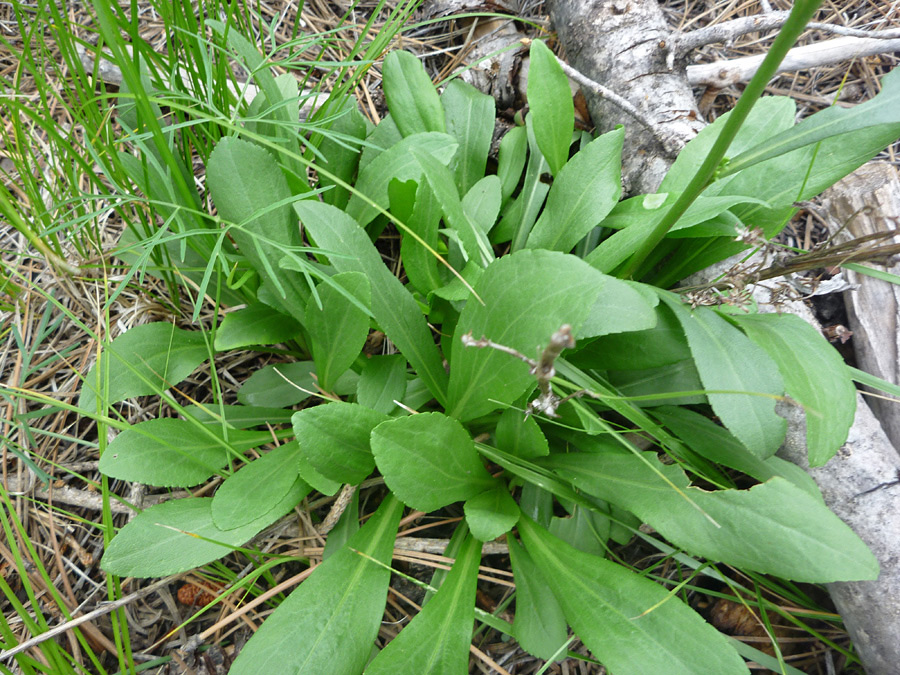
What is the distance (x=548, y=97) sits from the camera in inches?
46.9

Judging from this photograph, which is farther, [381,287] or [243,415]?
[243,415]

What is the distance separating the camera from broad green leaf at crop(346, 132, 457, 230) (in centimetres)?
117

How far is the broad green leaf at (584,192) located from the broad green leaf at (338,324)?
1.44 ft

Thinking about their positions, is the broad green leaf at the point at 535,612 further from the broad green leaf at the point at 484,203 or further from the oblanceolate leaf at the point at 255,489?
the broad green leaf at the point at 484,203

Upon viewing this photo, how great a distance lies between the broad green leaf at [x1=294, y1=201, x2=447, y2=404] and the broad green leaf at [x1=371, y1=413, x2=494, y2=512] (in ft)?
0.66

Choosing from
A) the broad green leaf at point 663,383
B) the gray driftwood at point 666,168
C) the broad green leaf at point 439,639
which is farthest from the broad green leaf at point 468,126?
the broad green leaf at point 439,639

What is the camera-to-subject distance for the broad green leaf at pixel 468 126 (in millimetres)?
1366

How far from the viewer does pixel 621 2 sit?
1.42 m

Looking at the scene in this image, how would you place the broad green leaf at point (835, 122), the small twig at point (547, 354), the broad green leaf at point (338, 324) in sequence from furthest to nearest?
the broad green leaf at point (338, 324), the broad green leaf at point (835, 122), the small twig at point (547, 354)

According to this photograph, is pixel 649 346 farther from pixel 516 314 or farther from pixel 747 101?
pixel 747 101

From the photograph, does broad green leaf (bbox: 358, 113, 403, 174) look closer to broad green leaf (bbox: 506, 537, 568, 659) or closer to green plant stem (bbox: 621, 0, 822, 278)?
green plant stem (bbox: 621, 0, 822, 278)

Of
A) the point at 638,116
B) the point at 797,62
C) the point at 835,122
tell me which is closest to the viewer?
the point at 835,122

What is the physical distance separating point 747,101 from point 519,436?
64cm

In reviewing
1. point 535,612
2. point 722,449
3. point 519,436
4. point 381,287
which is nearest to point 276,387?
point 381,287
